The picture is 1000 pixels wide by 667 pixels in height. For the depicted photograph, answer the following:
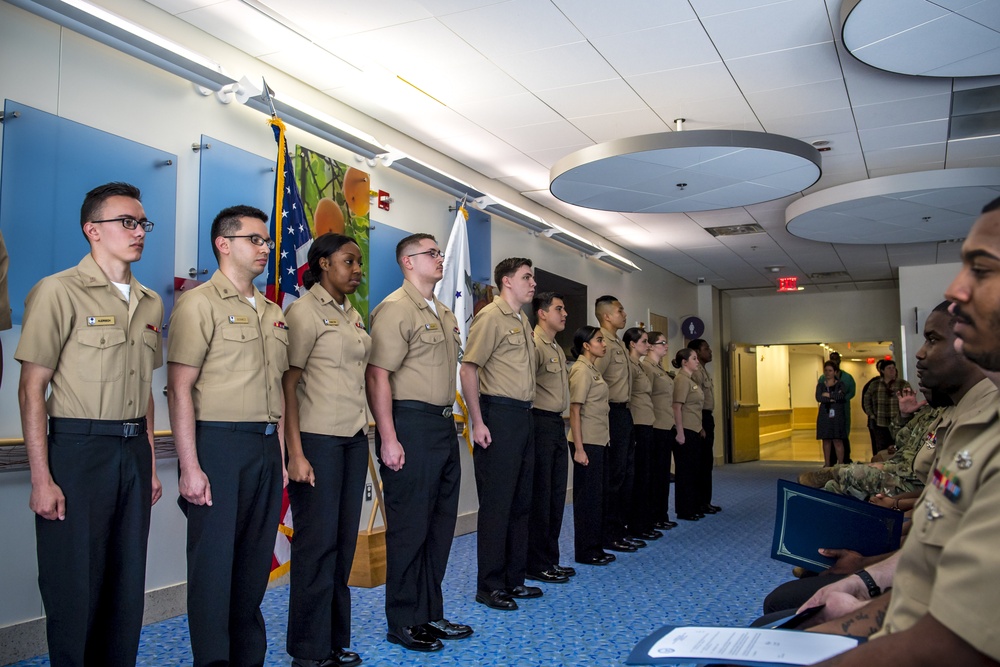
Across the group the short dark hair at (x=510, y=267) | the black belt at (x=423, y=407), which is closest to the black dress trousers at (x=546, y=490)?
the short dark hair at (x=510, y=267)

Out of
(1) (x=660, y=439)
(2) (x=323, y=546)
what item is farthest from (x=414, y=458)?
(1) (x=660, y=439)

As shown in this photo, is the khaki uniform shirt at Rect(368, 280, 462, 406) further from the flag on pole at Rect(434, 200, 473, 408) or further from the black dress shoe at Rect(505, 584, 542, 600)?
the flag on pole at Rect(434, 200, 473, 408)

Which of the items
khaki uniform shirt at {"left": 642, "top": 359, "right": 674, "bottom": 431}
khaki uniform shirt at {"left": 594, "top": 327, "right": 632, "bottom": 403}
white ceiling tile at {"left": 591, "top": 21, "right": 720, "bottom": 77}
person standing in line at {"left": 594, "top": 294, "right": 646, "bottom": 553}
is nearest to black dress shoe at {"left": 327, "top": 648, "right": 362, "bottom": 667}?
person standing in line at {"left": 594, "top": 294, "right": 646, "bottom": 553}

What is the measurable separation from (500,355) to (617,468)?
196cm

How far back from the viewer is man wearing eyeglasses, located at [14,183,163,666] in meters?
2.32

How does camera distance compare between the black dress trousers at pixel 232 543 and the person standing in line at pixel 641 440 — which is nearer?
the black dress trousers at pixel 232 543

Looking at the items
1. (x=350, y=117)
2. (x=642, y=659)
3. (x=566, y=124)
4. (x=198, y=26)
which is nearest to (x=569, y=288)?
(x=566, y=124)

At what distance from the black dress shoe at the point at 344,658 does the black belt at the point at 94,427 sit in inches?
A: 50.5

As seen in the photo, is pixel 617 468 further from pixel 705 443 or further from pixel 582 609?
pixel 705 443

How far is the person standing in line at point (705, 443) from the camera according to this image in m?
7.72

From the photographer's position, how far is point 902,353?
12195mm

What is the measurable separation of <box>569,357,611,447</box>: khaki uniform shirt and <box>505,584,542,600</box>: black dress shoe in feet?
4.27

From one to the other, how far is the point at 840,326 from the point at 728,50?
1147 cm

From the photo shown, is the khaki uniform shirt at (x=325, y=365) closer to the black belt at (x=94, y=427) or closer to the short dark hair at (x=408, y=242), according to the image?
the short dark hair at (x=408, y=242)
